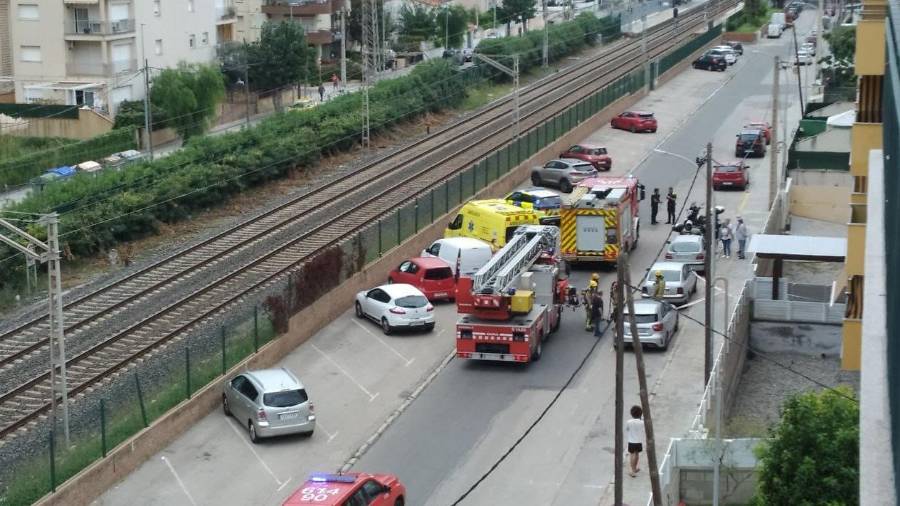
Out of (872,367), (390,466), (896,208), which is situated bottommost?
(390,466)

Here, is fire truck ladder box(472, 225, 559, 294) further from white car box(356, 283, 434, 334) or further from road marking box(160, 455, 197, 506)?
road marking box(160, 455, 197, 506)

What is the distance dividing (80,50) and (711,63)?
4071 cm

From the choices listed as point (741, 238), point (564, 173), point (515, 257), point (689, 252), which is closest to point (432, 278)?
point (515, 257)

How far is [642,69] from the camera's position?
8675cm

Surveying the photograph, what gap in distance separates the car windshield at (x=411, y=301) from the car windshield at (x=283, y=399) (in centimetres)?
793

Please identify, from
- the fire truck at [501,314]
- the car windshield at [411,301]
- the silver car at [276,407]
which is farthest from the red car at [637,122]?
the silver car at [276,407]

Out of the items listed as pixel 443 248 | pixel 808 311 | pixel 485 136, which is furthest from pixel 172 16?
pixel 808 311

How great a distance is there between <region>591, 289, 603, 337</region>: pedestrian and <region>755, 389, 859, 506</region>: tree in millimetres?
14467

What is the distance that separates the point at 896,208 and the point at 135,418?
16928mm

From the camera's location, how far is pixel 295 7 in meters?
101

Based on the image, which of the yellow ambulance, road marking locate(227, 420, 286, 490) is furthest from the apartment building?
road marking locate(227, 420, 286, 490)

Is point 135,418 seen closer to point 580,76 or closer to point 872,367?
point 872,367

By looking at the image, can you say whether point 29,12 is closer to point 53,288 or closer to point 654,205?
point 654,205

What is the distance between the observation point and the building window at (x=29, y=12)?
81.2m
